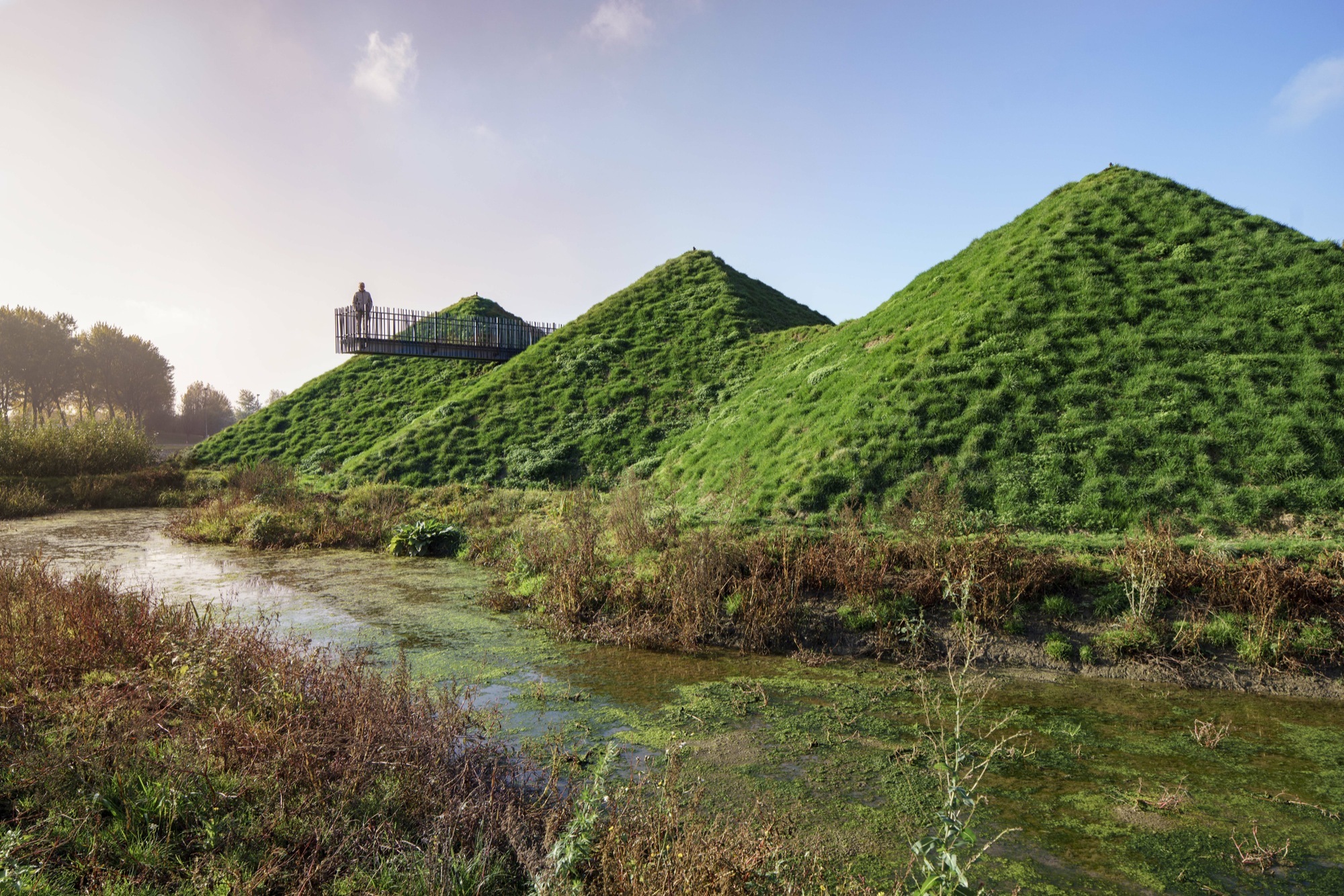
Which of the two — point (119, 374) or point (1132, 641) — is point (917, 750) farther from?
point (119, 374)

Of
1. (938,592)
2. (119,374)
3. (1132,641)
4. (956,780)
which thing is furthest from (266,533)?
(119,374)

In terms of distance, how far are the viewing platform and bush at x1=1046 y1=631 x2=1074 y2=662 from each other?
31.1m

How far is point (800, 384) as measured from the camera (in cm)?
2081

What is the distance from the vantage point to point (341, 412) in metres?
35.5

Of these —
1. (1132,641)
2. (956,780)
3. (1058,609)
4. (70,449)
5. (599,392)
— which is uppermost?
(599,392)

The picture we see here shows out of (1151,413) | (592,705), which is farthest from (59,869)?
(1151,413)

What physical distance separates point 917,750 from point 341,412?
35.1 meters

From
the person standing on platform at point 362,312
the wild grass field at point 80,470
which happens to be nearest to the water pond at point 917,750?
the wild grass field at point 80,470

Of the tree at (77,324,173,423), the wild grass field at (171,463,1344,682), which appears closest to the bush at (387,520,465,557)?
the wild grass field at (171,463,1344,682)

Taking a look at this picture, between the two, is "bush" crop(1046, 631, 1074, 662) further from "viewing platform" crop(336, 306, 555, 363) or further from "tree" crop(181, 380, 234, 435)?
"tree" crop(181, 380, 234, 435)

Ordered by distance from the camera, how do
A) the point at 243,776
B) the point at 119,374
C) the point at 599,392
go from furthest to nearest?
the point at 119,374, the point at 599,392, the point at 243,776

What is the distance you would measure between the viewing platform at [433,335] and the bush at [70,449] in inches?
361

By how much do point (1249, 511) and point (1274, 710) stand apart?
220 inches

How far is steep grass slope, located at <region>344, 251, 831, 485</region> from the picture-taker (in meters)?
25.1
